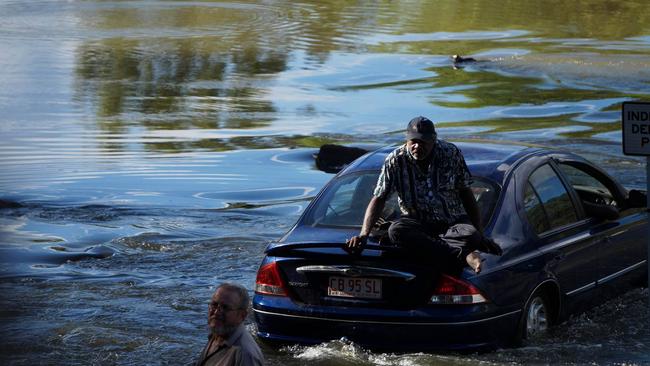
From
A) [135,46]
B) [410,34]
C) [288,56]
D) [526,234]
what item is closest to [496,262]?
[526,234]

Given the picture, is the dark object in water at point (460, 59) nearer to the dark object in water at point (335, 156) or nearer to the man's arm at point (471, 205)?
the dark object in water at point (335, 156)

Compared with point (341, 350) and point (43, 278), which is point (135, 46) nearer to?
point (43, 278)

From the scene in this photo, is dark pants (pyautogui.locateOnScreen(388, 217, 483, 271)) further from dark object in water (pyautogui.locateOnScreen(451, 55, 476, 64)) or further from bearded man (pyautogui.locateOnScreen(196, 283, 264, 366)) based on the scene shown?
dark object in water (pyautogui.locateOnScreen(451, 55, 476, 64))

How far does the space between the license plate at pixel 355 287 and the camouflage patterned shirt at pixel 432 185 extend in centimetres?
62

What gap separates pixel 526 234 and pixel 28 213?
676cm

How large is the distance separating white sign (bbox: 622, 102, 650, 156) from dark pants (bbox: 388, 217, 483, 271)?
1319 millimetres

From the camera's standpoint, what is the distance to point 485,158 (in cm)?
893

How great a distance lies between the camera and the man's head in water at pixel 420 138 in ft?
26.5

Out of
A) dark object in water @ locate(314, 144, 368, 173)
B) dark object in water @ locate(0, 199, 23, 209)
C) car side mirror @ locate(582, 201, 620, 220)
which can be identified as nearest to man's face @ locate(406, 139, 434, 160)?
car side mirror @ locate(582, 201, 620, 220)

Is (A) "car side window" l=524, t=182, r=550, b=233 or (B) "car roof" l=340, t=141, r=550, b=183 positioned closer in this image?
(A) "car side window" l=524, t=182, r=550, b=233

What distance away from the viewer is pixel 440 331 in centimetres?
768

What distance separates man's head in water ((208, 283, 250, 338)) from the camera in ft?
16.7

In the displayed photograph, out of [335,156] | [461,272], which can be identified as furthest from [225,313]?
[335,156]

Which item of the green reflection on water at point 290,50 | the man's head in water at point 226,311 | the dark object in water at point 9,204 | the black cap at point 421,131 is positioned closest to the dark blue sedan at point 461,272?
the black cap at point 421,131
